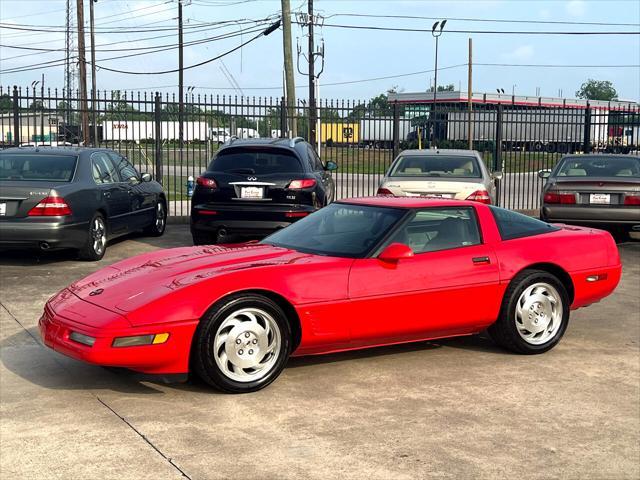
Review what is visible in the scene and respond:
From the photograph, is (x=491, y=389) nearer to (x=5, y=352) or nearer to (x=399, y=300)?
(x=399, y=300)

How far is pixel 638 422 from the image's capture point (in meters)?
4.97

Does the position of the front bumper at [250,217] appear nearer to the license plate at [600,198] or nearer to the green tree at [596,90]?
the license plate at [600,198]

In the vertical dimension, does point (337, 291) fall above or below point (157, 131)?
below

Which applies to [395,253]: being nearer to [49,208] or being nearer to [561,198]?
[49,208]

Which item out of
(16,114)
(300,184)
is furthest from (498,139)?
(16,114)

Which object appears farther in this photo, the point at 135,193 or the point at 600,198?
the point at 600,198

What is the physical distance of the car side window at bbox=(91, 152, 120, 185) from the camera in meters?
10.6

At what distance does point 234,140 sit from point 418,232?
18.2 ft

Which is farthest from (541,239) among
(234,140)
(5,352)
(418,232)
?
(234,140)

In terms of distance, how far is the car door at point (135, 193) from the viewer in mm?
11602

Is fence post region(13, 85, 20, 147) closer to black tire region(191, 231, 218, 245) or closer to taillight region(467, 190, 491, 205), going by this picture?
black tire region(191, 231, 218, 245)

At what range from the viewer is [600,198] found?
12023 millimetres

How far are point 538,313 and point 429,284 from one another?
109cm

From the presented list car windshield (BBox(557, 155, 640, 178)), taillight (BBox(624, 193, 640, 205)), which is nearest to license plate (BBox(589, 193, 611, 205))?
taillight (BBox(624, 193, 640, 205))
